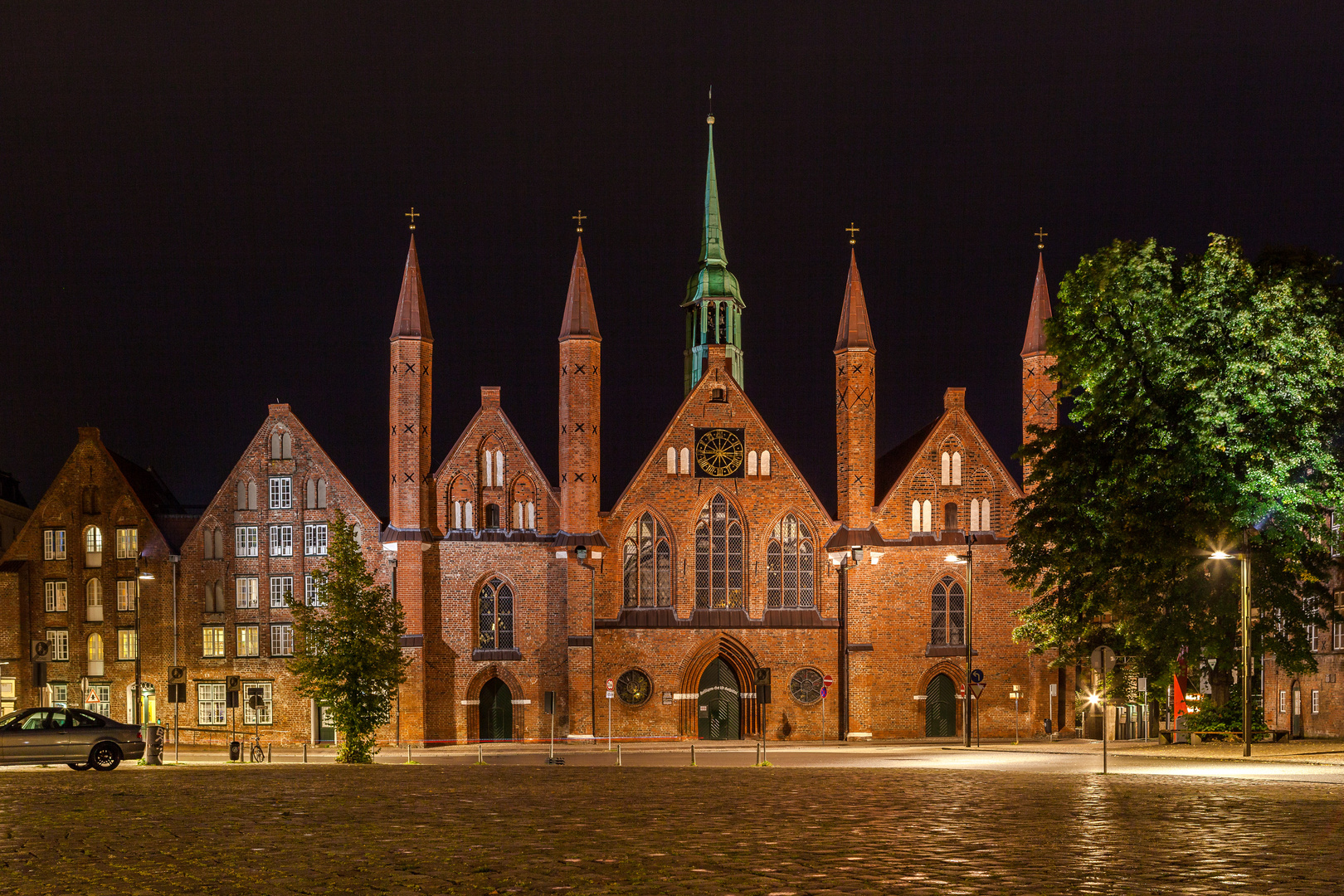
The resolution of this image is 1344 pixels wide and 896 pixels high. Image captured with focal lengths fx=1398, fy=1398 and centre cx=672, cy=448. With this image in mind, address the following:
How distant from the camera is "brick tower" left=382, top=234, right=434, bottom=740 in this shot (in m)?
58.8

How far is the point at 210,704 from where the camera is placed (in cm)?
6147

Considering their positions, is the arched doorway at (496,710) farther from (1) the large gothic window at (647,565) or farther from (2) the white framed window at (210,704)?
(2) the white framed window at (210,704)

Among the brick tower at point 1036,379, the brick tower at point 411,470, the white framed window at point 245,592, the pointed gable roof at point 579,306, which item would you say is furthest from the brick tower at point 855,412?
the white framed window at point 245,592

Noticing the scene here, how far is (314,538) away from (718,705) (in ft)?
63.9

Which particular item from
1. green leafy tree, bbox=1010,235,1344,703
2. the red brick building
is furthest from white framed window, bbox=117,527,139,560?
green leafy tree, bbox=1010,235,1344,703

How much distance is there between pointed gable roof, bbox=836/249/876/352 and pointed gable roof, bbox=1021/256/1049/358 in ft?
23.3

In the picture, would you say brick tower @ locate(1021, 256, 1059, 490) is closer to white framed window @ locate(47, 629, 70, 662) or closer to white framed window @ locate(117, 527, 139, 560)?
white framed window @ locate(117, 527, 139, 560)

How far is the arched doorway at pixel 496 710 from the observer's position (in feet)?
201

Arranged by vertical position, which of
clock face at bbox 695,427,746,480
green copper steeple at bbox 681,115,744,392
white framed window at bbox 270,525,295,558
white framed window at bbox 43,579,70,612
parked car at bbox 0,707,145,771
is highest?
green copper steeple at bbox 681,115,744,392

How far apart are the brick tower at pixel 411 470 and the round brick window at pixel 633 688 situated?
8.55 meters

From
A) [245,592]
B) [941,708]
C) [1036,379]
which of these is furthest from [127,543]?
[1036,379]

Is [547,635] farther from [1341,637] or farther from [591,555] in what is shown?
[1341,637]

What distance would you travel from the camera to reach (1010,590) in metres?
61.7

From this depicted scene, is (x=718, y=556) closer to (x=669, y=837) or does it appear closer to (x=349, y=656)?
(x=349, y=656)
